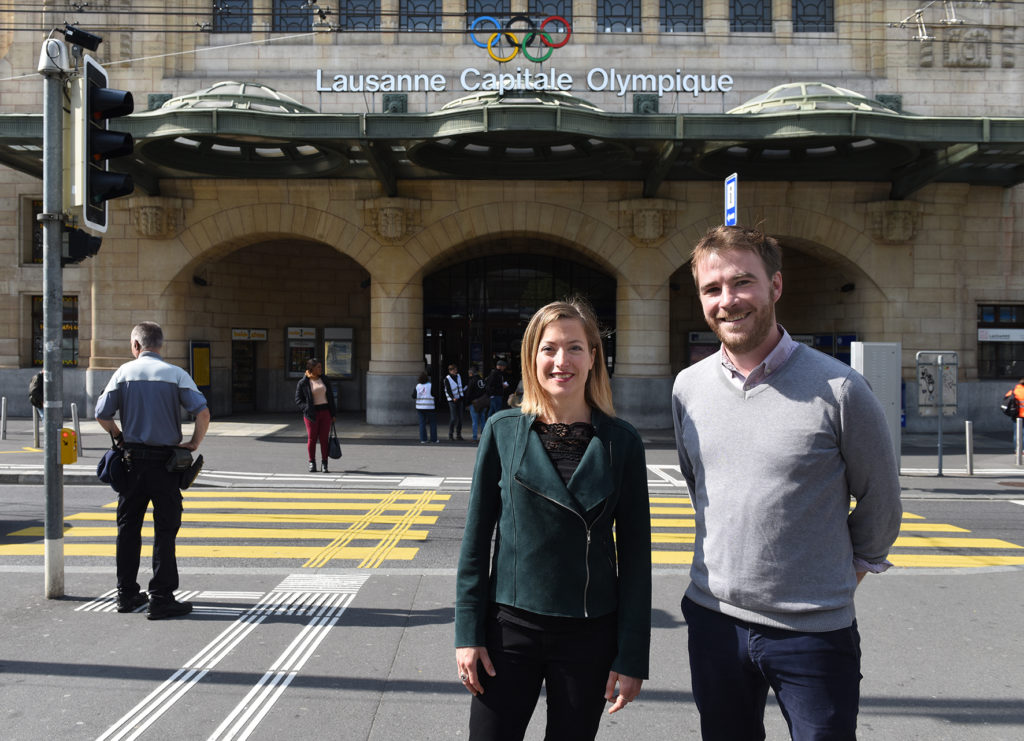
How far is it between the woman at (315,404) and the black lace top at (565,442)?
973 cm

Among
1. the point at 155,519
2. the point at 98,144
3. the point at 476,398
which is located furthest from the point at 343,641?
the point at 476,398

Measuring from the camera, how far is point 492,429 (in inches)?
104

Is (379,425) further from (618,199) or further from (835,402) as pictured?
(835,402)

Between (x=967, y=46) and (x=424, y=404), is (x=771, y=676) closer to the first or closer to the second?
(x=424, y=404)

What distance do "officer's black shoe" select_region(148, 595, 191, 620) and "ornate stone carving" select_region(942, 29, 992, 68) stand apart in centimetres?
2206

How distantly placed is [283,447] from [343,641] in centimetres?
1168

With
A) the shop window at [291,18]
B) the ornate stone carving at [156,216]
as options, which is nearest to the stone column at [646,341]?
the shop window at [291,18]

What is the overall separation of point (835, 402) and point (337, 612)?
4221mm

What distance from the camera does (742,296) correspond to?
2.40 meters

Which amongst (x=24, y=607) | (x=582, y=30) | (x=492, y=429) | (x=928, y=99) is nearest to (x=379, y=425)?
(x=582, y=30)

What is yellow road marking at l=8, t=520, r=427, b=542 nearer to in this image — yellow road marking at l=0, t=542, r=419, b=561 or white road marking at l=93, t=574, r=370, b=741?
yellow road marking at l=0, t=542, r=419, b=561

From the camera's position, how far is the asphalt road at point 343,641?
12.8 ft

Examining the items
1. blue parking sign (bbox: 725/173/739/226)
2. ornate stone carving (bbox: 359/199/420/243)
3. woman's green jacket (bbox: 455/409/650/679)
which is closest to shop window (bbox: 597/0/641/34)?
ornate stone carving (bbox: 359/199/420/243)

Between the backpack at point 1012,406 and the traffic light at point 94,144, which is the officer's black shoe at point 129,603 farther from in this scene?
the backpack at point 1012,406
